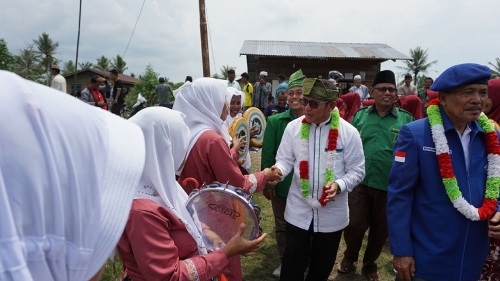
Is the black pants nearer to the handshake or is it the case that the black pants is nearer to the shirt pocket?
the handshake

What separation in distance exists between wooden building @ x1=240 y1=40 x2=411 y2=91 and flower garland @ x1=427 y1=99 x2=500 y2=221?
14697 mm

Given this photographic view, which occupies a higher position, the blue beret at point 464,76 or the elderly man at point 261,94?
the blue beret at point 464,76

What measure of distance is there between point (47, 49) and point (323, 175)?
6885cm

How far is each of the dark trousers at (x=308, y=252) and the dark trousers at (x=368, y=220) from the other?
3.05 feet

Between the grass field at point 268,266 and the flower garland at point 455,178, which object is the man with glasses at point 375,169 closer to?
the grass field at point 268,266

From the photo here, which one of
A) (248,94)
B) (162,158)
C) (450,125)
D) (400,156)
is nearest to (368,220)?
(400,156)

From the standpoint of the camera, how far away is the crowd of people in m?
0.67

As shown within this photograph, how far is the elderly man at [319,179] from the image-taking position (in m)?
3.22

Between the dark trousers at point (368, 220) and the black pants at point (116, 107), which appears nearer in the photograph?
the dark trousers at point (368, 220)

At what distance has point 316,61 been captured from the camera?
1780cm

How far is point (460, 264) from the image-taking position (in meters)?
2.30

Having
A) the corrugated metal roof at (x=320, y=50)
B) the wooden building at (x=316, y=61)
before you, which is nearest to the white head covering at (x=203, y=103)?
the corrugated metal roof at (x=320, y=50)

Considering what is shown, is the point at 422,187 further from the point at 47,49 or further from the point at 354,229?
the point at 47,49

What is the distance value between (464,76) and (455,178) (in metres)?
0.65
